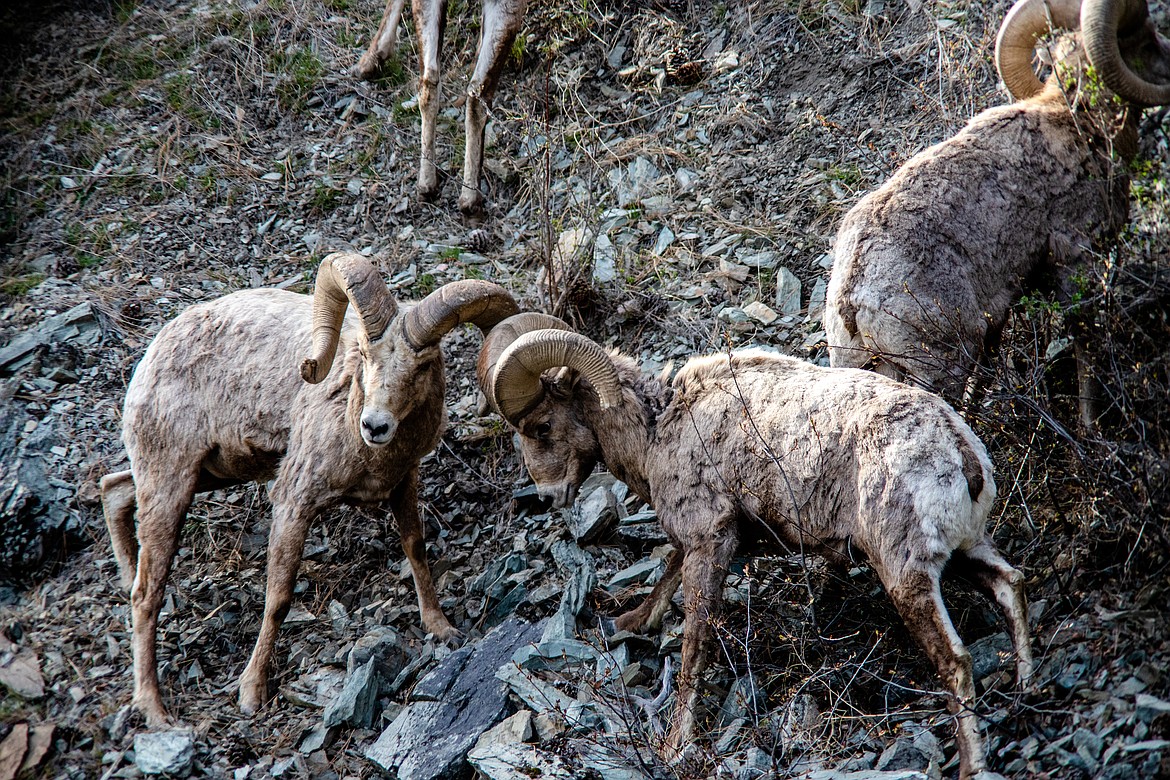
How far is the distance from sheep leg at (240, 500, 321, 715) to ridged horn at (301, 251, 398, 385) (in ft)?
2.88

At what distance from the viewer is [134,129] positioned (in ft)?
37.0

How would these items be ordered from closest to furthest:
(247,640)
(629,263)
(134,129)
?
(247,640), (629,263), (134,129)

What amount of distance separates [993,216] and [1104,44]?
1.13 m

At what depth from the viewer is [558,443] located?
238 inches

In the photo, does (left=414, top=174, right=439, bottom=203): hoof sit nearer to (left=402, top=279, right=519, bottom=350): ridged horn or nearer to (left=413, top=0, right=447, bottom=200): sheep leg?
(left=413, top=0, right=447, bottom=200): sheep leg

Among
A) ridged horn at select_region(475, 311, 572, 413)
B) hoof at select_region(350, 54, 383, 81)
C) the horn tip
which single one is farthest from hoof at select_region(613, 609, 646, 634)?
hoof at select_region(350, 54, 383, 81)

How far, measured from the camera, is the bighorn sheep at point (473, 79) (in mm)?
9297

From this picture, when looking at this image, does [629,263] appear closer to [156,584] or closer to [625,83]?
[625,83]

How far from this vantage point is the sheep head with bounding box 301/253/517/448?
582cm

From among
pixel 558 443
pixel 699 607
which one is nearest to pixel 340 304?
pixel 558 443

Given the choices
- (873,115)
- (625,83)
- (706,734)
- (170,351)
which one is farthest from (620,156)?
(706,734)

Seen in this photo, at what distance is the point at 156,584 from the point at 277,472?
1.14 metres

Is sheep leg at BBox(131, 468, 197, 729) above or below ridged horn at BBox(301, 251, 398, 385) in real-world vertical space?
below

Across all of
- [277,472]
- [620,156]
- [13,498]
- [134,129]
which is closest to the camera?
[277,472]
